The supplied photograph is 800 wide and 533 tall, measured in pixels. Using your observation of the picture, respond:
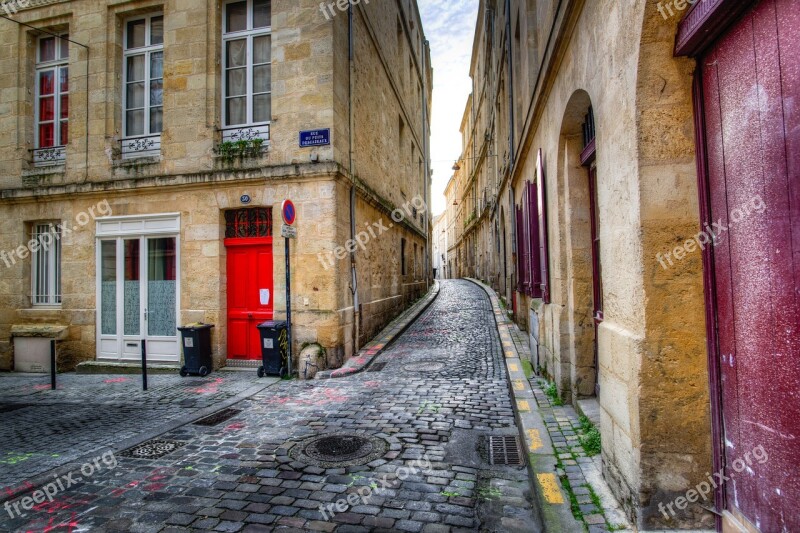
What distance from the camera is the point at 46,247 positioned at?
9.79 meters

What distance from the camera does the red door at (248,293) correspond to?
839cm

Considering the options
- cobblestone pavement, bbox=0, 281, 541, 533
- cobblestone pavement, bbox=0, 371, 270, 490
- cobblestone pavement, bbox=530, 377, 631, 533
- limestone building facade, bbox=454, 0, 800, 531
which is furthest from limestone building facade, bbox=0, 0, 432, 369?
limestone building facade, bbox=454, 0, 800, 531

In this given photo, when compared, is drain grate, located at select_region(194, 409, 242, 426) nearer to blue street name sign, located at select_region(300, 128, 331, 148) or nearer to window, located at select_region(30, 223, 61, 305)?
blue street name sign, located at select_region(300, 128, 331, 148)

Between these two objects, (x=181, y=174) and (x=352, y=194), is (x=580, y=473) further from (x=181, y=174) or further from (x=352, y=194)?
(x=181, y=174)

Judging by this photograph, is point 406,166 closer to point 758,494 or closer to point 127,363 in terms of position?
point 127,363

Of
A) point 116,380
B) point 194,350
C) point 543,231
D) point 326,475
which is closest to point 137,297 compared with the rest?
point 116,380

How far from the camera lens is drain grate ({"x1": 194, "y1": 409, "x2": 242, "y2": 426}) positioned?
527cm

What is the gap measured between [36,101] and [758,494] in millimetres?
13954

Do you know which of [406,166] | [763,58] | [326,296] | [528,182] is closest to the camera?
[763,58]

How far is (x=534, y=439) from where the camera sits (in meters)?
4.03

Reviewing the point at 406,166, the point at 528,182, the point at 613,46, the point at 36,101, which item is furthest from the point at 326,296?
the point at 406,166

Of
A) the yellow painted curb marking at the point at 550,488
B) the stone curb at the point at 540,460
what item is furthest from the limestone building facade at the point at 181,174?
the yellow painted curb marking at the point at 550,488

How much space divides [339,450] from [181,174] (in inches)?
267

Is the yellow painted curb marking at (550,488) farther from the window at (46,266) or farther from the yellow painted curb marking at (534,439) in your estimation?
the window at (46,266)
